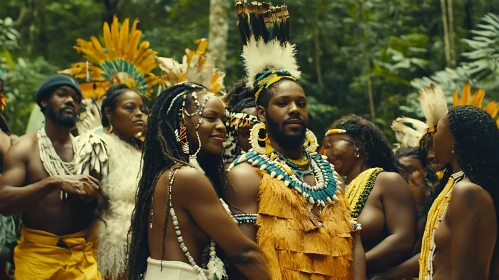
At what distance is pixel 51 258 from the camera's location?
21.7 ft

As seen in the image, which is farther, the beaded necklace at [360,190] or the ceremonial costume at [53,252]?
the ceremonial costume at [53,252]

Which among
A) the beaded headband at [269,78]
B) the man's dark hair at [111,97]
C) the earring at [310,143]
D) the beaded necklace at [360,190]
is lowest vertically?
the beaded necklace at [360,190]

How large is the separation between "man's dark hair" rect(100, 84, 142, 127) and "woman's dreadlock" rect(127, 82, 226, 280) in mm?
2823

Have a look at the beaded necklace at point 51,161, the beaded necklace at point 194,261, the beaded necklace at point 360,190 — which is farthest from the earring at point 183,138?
the beaded necklace at point 51,161

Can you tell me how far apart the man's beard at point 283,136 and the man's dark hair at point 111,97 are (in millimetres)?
2888

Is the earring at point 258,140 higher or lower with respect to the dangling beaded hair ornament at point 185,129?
lower

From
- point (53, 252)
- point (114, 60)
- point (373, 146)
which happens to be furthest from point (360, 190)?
point (114, 60)

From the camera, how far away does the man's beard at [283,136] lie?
194 inches

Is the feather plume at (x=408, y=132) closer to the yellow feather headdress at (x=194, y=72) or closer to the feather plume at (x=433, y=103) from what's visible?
the feather plume at (x=433, y=103)

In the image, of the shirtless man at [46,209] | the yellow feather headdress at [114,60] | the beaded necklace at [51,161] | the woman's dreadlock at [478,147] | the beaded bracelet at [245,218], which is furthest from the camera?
the yellow feather headdress at [114,60]

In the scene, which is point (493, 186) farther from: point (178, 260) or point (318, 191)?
point (178, 260)

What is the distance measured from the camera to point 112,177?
7.03 meters

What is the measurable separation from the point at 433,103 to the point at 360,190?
1.09 metres

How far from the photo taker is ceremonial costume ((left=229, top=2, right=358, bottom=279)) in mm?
4684
